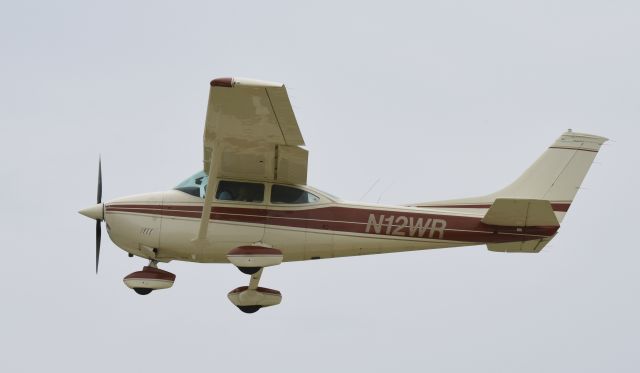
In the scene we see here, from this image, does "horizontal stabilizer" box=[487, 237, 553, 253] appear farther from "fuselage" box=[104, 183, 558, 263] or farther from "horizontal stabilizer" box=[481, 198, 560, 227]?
"horizontal stabilizer" box=[481, 198, 560, 227]

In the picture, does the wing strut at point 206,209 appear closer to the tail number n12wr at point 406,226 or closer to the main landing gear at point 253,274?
the main landing gear at point 253,274

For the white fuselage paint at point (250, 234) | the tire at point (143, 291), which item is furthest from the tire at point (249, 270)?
the tire at point (143, 291)

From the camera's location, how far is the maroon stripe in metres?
16.3

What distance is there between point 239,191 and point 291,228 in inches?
37.3

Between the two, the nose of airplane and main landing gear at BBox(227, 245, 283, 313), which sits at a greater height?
the nose of airplane

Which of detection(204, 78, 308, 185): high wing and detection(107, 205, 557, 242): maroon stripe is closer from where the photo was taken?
detection(204, 78, 308, 185): high wing

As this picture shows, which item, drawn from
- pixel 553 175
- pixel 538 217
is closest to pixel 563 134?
pixel 553 175

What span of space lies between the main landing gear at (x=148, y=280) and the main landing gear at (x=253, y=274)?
3.89 ft

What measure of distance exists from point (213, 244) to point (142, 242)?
107cm

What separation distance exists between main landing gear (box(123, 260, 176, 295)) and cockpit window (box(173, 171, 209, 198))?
126 centimetres

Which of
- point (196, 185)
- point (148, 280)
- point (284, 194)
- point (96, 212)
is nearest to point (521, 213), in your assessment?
point (284, 194)

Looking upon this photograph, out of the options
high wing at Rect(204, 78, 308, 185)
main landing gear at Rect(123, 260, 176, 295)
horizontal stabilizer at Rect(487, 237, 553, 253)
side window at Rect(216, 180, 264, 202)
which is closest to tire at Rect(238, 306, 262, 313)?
main landing gear at Rect(123, 260, 176, 295)

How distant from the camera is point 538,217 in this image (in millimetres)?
16172

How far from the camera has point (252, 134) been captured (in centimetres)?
1545
